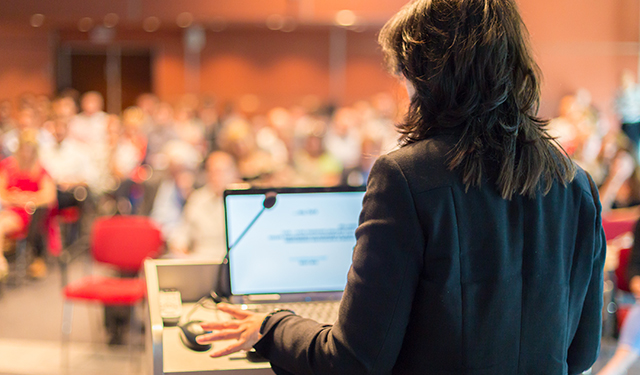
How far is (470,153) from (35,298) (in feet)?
15.4

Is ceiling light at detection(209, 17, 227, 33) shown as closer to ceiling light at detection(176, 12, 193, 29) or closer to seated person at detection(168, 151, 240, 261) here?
ceiling light at detection(176, 12, 193, 29)

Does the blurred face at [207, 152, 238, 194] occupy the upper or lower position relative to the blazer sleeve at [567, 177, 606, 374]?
upper

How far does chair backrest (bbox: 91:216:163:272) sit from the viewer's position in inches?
143

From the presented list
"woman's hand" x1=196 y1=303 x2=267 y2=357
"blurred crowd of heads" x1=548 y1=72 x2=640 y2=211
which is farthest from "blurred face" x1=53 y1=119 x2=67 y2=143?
"woman's hand" x1=196 y1=303 x2=267 y2=357

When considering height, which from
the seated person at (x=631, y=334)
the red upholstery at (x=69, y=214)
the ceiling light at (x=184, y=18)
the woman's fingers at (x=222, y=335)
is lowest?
the seated person at (x=631, y=334)

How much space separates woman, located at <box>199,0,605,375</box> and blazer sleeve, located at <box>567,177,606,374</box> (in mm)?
82

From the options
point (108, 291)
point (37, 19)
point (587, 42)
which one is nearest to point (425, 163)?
point (108, 291)

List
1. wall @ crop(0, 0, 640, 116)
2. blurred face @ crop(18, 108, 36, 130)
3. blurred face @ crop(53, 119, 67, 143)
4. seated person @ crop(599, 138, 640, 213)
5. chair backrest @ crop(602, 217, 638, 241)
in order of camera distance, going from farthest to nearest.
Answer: wall @ crop(0, 0, 640, 116)
blurred face @ crop(53, 119, 67, 143)
blurred face @ crop(18, 108, 36, 130)
seated person @ crop(599, 138, 640, 213)
chair backrest @ crop(602, 217, 638, 241)

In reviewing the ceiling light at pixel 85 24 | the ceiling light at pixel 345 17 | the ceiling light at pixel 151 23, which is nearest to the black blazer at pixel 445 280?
the ceiling light at pixel 345 17

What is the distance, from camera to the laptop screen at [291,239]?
160 cm

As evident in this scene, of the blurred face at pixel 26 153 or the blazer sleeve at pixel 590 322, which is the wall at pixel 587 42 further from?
the blazer sleeve at pixel 590 322

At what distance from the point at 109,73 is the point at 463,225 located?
37.3 feet

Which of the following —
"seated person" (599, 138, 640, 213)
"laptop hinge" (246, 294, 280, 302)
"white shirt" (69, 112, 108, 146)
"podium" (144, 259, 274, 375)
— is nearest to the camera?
"podium" (144, 259, 274, 375)

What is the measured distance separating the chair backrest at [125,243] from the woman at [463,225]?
2833mm
